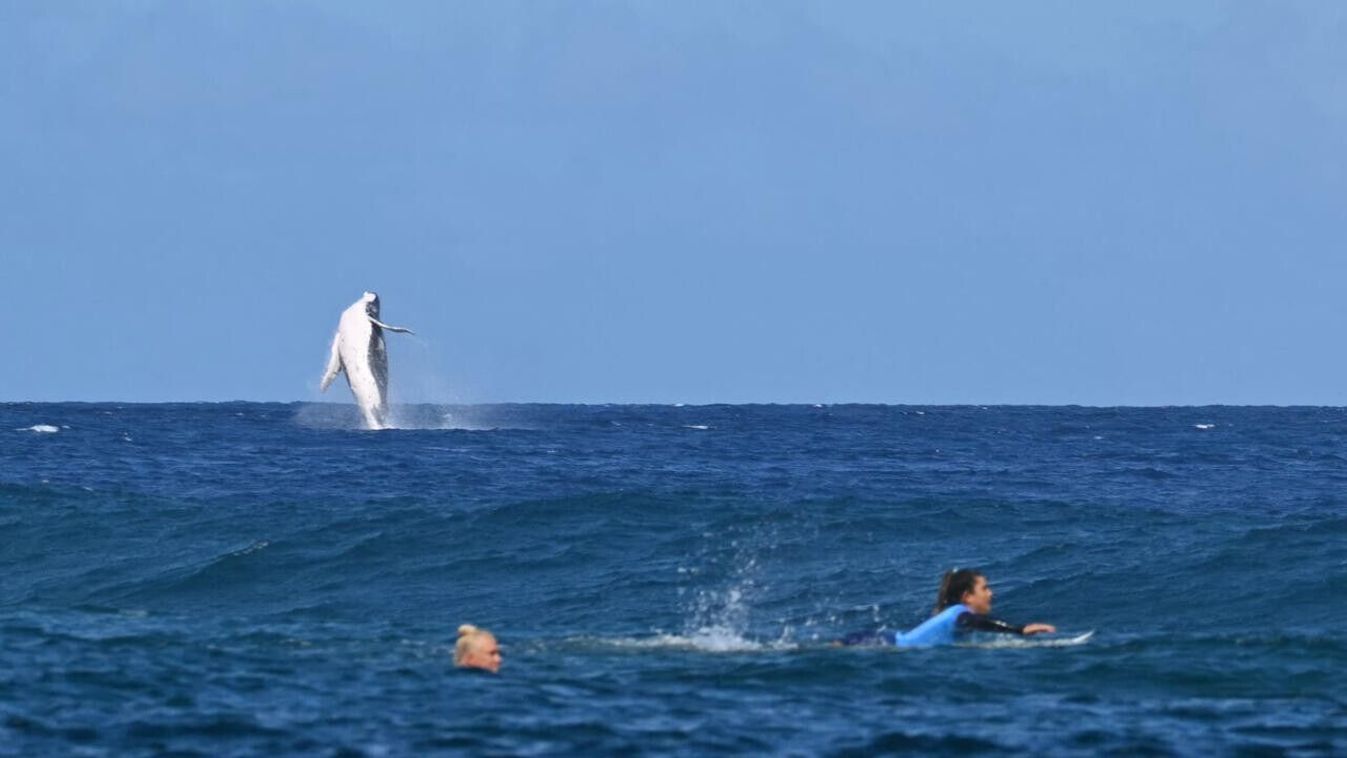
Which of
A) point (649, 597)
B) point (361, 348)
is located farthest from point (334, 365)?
point (649, 597)

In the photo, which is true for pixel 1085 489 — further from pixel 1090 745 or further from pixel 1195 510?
pixel 1090 745

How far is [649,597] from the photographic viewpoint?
73.2 feet

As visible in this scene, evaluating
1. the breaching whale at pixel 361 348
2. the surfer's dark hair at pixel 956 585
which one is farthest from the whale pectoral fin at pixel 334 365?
the surfer's dark hair at pixel 956 585

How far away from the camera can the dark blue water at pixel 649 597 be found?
12547mm

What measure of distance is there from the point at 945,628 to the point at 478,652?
391 cm

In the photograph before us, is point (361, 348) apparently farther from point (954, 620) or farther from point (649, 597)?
point (954, 620)

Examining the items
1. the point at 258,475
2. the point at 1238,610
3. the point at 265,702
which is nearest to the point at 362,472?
Result: the point at 258,475

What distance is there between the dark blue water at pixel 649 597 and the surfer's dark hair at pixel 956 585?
455 millimetres

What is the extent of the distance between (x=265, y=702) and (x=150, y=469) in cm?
2602

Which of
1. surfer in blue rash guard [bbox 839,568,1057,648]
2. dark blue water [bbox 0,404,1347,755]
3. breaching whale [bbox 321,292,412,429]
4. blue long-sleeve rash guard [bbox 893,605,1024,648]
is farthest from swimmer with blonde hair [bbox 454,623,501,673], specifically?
breaching whale [bbox 321,292,412,429]

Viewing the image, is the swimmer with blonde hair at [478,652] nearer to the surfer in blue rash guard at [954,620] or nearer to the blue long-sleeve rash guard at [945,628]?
the surfer in blue rash guard at [954,620]

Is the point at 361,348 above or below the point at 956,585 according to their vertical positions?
above

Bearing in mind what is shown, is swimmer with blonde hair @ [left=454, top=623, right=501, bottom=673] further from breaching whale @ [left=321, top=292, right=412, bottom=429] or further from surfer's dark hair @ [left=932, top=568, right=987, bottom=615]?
breaching whale @ [left=321, top=292, right=412, bottom=429]

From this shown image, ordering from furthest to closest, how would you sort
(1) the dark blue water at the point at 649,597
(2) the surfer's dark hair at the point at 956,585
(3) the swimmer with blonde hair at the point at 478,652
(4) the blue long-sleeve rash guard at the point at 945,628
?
(2) the surfer's dark hair at the point at 956,585, (4) the blue long-sleeve rash guard at the point at 945,628, (3) the swimmer with blonde hair at the point at 478,652, (1) the dark blue water at the point at 649,597
